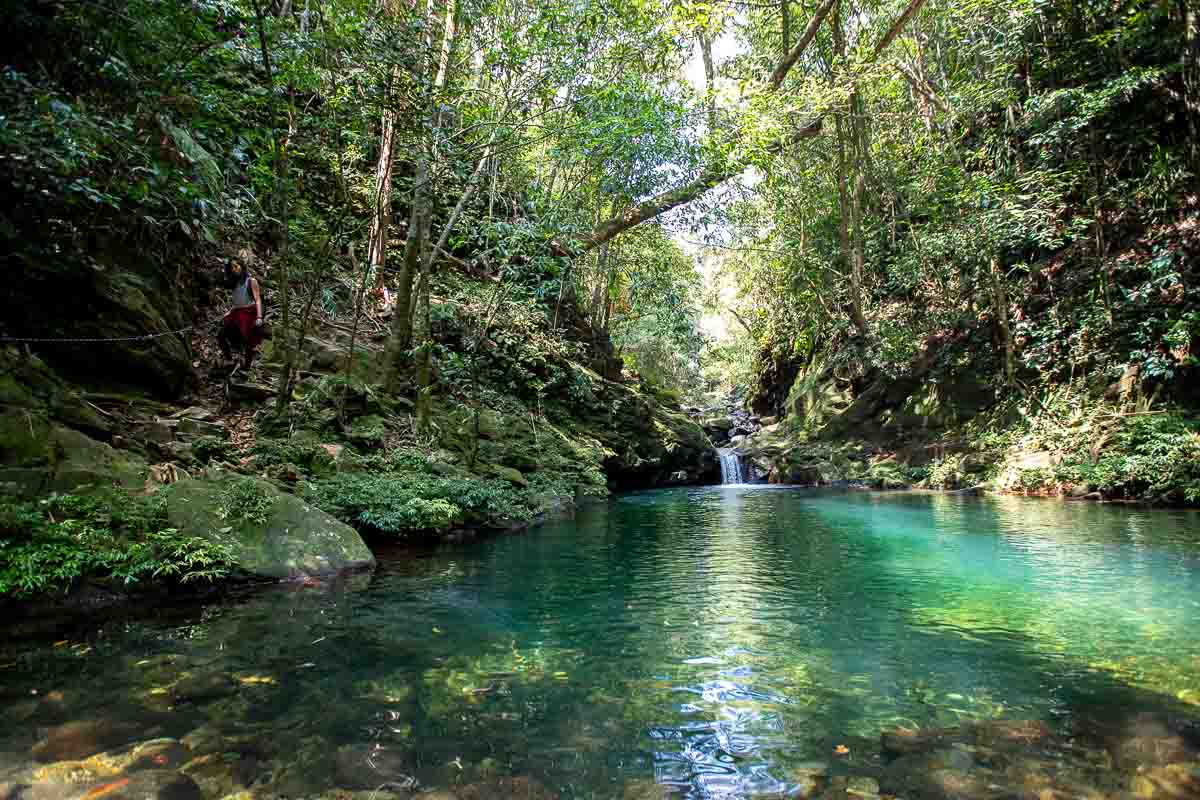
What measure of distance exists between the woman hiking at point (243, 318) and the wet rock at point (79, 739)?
20.9 feet

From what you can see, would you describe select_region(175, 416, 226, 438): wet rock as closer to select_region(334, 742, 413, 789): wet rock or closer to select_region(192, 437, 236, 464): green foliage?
select_region(192, 437, 236, 464): green foliage

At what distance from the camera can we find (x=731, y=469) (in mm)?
23281

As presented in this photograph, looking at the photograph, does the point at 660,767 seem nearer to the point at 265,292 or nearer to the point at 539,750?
the point at 539,750

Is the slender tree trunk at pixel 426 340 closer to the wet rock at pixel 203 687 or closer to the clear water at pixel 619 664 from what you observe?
the clear water at pixel 619 664

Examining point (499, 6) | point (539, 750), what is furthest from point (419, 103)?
point (539, 750)

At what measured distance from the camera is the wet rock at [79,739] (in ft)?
8.44

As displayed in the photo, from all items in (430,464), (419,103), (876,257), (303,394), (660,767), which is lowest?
(660,767)

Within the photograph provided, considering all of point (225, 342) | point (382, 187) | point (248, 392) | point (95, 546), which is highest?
point (382, 187)

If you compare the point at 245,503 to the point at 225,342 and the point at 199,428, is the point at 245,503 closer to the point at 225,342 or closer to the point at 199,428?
the point at 199,428

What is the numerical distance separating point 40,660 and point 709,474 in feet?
66.6

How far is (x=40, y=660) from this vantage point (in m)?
3.63

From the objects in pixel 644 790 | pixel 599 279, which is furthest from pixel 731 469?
pixel 644 790

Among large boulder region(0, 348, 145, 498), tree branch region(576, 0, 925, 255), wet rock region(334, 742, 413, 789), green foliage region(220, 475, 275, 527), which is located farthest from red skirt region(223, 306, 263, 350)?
wet rock region(334, 742, 413, 789)

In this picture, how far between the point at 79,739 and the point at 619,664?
2.69m
